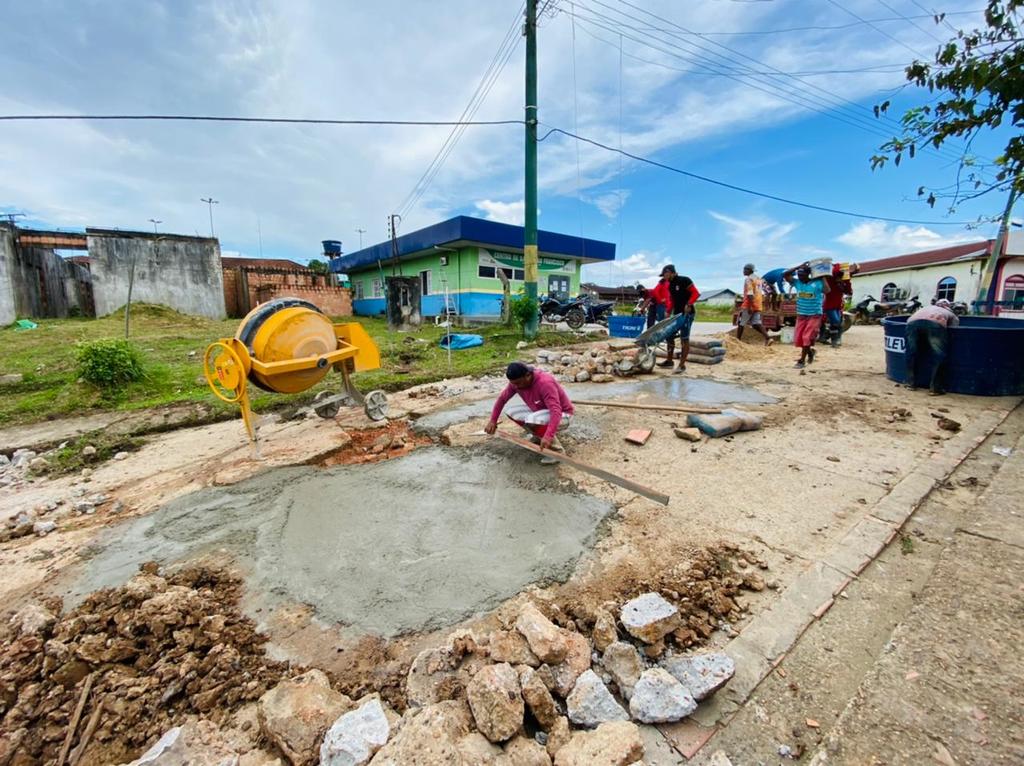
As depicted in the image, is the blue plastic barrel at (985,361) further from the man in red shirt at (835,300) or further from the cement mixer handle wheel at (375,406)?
the cement mixer handle wheel at (375,406)

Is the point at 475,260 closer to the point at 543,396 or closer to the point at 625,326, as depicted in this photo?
the point at 625,326

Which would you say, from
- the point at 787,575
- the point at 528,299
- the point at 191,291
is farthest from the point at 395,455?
the point at 191,291

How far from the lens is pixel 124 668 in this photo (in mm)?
1730

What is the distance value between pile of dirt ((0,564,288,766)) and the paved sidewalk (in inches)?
82.5

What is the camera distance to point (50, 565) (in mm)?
2426

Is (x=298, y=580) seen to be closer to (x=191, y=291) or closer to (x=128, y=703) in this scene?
(x=128, y=703)

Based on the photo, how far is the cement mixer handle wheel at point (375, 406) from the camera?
4.72m

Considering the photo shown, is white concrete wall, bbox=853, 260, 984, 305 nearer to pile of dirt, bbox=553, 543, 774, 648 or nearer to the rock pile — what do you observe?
the rock pile

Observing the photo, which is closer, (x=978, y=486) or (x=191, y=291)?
(x=978, y=486)

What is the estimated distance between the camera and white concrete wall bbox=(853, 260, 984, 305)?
71.7ft

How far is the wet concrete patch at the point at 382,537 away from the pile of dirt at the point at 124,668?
0.26 m

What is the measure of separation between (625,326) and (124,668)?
11.7 metres

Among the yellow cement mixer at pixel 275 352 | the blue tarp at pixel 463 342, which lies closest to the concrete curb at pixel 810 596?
the yellow cement mixer at pixel 275 352

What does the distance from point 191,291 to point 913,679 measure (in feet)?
74.9
